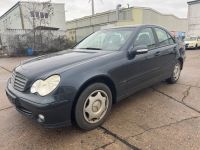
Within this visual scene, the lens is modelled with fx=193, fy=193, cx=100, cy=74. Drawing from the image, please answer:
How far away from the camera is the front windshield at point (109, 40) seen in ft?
11.4

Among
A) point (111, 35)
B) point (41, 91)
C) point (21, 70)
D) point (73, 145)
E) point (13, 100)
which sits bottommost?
point (73, 145)

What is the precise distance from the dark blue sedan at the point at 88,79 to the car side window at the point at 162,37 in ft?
0.61

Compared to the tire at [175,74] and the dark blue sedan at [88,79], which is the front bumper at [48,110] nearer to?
the dark blue sedan at [88,79]

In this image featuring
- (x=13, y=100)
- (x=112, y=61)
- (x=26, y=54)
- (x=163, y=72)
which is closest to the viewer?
(x=13, y=100)

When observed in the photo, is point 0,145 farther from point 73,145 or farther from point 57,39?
point 57,39

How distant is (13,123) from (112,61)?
74.1 inches

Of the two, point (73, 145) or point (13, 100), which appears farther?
point (13, 100)

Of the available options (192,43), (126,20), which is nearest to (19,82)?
(192,43)

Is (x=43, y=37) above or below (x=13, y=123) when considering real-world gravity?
above

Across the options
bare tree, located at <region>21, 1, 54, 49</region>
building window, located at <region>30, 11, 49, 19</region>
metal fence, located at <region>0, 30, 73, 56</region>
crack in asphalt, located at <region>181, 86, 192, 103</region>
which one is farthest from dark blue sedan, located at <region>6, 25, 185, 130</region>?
building window, located at <region>30, 11, 49, 19</region>

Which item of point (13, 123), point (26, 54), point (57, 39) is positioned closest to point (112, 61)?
point (13, 123)

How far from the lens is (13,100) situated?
2.74 metres

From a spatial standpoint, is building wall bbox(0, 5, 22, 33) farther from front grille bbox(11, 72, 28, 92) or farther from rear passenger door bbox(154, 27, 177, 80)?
front grille bbox(11, 72, 28, 92)

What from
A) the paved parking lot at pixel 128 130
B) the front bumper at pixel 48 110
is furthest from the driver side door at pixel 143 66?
the front bumper at pixel 48 110
